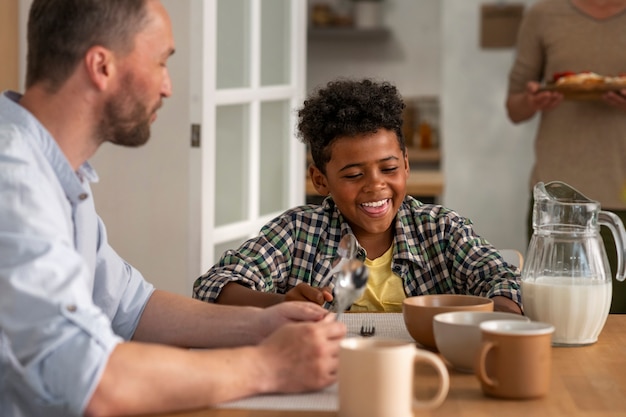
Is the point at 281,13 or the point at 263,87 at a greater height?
the point at 281,13

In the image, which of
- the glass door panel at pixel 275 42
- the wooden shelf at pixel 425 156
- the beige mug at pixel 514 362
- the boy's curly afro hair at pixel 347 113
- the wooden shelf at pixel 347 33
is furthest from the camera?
the wooden shelf at pixel 347 33

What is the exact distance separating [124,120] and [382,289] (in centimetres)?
81

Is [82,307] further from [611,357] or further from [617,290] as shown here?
[617,290]

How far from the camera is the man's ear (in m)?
1.22

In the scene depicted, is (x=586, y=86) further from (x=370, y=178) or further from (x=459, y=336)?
(x=459, y=336)

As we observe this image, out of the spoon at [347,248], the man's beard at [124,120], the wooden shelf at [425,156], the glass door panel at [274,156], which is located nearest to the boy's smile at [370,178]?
the spoon at [347,248]

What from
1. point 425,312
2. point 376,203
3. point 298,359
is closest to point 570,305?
point 425,312

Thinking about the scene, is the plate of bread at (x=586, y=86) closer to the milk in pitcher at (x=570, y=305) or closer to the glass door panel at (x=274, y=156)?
the glass door panel at (x=274, y=156)

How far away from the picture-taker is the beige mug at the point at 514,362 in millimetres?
1129

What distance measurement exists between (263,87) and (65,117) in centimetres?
188

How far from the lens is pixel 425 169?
5766mm

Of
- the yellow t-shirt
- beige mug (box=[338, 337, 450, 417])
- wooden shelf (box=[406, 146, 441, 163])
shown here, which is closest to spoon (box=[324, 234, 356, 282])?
the yellow t-shirt

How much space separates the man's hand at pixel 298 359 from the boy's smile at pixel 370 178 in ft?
2.53

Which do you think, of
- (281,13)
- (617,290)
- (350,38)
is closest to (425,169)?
(350,38)
